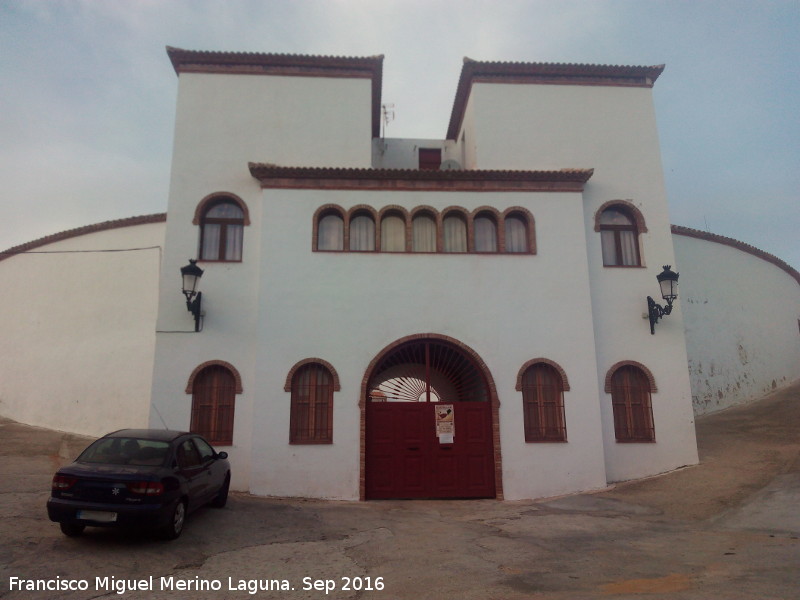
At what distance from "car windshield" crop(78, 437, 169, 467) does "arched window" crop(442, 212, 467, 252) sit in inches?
283

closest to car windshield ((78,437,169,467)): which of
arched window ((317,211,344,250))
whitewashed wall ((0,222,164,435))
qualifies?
arched window ((317,211,344,250))

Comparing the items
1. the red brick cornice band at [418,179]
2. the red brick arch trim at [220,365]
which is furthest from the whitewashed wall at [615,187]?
the red brick arch trim at [220,365]

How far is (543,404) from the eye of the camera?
460 inches

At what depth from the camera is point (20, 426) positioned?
52.2ft

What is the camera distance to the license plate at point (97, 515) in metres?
6.19

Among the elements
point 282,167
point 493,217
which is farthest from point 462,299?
point 282,167

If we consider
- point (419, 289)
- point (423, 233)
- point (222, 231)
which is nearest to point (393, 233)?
point (423, 233)

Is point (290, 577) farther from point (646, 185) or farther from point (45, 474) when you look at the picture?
point (646, 185)

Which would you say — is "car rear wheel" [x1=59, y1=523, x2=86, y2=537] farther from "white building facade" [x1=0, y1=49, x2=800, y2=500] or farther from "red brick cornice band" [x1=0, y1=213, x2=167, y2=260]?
"red brick cornice band" [x1=0, y1=213, x2=167, y2=260]

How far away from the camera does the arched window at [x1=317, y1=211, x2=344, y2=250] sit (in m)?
12.2

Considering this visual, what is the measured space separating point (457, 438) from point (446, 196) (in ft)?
17.1

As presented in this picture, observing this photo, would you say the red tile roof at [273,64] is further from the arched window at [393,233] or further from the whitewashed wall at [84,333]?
the whitewashed wall at [84,333]

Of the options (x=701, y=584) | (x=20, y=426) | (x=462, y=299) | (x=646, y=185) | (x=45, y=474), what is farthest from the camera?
(x=20, y=426)

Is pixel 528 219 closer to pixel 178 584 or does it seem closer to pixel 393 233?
pixel 393 233
